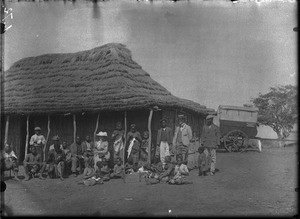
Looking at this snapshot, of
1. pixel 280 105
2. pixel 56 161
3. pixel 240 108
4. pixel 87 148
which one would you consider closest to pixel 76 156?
pixel 87 148

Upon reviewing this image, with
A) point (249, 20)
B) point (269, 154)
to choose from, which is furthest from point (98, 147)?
point (249, 20)

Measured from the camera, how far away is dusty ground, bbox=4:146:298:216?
23.7ft

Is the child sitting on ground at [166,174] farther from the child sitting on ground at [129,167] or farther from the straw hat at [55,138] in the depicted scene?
the straw hat at [55,138]

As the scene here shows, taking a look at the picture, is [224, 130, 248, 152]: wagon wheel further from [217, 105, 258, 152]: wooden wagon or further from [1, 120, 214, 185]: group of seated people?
[1, 120, 214, 185]: group of seated people

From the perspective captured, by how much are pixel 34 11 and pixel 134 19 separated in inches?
74.8

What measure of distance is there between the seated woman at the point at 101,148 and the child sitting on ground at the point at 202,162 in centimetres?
172

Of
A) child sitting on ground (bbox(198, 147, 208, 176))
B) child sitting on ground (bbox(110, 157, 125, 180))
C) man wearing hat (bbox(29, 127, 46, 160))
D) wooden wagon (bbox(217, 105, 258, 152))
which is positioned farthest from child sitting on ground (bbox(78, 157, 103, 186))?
wooden wagon (bbox(217, 105, 258, 152))

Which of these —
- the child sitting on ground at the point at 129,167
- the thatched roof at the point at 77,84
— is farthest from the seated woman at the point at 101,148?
the thatched roof at the point at 77,84

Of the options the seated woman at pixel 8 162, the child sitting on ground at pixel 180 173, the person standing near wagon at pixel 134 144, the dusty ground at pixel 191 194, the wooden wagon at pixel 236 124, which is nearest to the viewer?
the dusty ground at pixel 191 194

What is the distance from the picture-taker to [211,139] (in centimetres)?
770

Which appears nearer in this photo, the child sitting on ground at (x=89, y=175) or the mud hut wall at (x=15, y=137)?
the child sitting on ground at (x=89, y=175)

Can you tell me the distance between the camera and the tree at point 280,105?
770 cm

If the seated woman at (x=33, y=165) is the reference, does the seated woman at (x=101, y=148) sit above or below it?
above

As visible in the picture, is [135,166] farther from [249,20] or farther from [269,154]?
[249,20]
